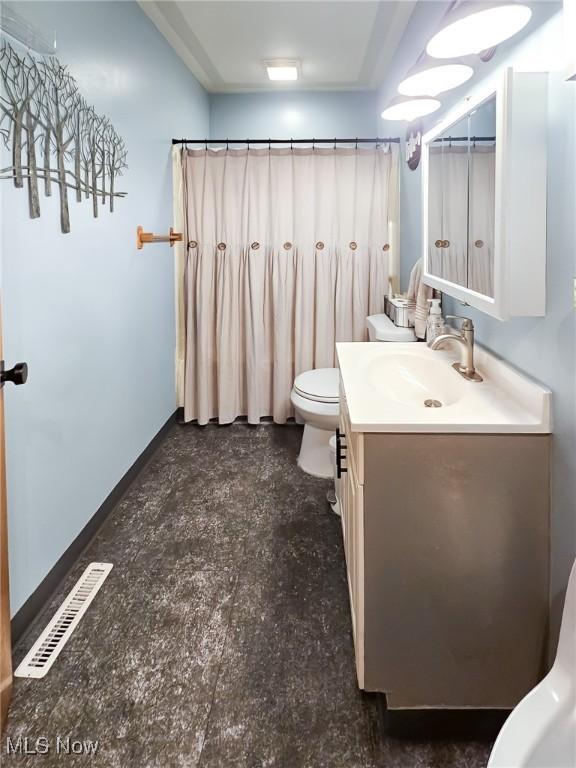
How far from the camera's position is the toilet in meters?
2.73

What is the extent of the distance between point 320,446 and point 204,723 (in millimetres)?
1642

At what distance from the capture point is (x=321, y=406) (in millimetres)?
2756

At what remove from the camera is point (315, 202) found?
11.2ft

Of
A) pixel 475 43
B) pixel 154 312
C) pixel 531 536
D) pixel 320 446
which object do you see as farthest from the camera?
pixel 154 312

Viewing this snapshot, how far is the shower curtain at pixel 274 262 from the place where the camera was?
3375mm

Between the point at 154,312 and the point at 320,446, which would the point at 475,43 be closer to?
the point at 320,446

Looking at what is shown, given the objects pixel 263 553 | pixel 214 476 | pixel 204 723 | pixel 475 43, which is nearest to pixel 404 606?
pixel 204 723

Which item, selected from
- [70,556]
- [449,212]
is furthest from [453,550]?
[70,556]

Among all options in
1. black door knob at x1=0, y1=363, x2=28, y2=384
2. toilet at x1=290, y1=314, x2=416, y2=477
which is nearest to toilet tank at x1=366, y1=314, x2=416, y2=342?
toilet at x1=290, y1=314, x2=416, y2=477

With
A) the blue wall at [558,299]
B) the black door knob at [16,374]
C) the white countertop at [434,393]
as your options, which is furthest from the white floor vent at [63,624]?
the blue wall at [558,299]

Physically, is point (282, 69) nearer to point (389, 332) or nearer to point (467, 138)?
point (389, 332)

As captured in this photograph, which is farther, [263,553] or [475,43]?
[263,553]

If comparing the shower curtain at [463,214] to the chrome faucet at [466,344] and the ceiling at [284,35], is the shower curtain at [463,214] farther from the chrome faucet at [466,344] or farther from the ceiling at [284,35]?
the ceiling at [284,35]

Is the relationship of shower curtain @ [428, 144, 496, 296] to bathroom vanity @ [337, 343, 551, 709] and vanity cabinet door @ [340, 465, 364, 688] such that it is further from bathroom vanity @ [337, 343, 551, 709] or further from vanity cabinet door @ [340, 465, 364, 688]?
vanity cabinet door @ [340, 465, 364, 688]
